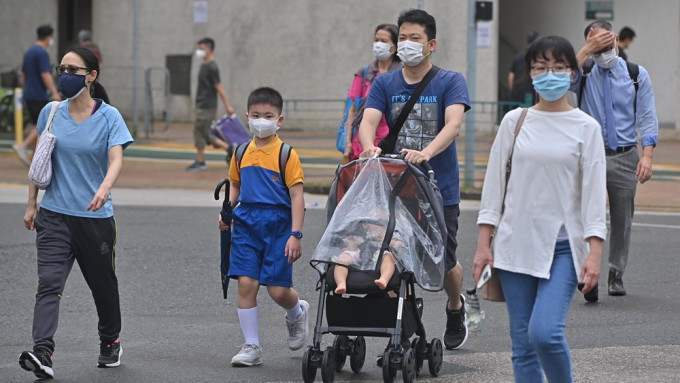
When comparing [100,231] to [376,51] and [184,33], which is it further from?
[184,33]

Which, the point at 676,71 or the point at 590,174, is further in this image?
the point at 676,71

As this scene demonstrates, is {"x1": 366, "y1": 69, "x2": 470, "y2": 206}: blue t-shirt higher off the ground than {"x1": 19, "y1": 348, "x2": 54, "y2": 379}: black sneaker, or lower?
higher

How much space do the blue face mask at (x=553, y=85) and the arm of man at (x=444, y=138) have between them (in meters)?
1.28

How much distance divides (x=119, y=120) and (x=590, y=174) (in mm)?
2892

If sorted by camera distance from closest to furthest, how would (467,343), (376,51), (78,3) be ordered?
(467,343) < (376,51) < (78,3)

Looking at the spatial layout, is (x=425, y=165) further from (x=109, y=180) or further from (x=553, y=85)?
(x=109, y=180)

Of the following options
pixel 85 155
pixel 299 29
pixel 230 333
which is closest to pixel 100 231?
pixel 85 155

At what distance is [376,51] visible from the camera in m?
9.49

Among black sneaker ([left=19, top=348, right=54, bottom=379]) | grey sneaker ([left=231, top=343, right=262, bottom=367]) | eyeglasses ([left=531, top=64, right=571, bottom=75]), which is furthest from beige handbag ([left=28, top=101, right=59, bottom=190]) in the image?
eyeglasses ([left=531, top=64, right=571, bottom=75])

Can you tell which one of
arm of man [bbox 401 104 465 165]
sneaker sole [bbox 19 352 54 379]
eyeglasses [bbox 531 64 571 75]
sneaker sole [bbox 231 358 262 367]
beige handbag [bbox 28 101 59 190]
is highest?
eyeglasses [bbox 531 64 571 75]

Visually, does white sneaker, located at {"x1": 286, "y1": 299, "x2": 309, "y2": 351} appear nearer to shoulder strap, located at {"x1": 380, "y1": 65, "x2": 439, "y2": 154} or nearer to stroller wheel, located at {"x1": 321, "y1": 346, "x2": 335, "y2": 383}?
stroller wheel, located at {"x1": 321, "y1": 346, "x2": 335, "y2": 383}

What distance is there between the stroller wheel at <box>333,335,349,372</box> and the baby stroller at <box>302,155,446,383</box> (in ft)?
0.31

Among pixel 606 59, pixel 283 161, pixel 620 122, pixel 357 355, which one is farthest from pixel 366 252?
pixel 620 122

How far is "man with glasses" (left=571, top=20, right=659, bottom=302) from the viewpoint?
8711 millimetres
